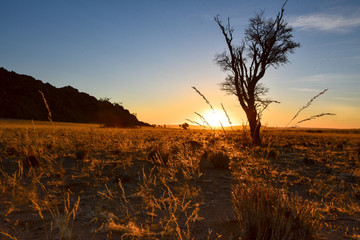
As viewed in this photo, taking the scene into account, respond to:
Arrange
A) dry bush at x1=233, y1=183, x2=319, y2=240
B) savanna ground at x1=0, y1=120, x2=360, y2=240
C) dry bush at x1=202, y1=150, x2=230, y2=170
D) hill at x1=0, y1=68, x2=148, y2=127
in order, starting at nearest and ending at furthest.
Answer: dry bush at x1=233, y1=183, x2=319, y2=240
savanna ground at x1=0, y1=120, x2=360, y2=240
dry bush at x1=202, y1=150, x2=230, y2=170
hill at x1=0, y1=68, x2=148, y2=127

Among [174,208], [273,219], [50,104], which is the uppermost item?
[50,104]

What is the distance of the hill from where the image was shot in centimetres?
5156

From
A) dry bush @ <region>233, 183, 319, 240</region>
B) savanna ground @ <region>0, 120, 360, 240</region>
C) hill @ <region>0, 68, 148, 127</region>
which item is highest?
hill @ <region>0, 68, 148, 127</region>

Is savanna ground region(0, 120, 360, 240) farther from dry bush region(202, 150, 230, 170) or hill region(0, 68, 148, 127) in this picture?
hill region(0, 68, 148, 127)

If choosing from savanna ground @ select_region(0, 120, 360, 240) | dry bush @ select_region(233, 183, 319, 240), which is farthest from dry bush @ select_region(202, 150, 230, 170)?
dry bush @ select_region(233, 183, 319, 240)

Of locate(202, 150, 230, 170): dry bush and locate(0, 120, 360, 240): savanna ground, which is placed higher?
locate(202, 150, 230, 170): dry bush

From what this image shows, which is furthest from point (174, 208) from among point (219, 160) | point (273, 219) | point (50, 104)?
point (50, 104)

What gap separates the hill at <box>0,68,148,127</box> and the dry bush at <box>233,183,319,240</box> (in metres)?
39.1

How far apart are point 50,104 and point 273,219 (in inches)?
Answer: 2843

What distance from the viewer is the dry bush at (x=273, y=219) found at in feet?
7.10

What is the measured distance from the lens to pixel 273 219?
2.20m

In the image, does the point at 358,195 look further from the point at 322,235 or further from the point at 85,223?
the point at 85,223

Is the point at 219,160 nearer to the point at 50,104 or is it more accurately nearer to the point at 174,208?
the point at 174,208

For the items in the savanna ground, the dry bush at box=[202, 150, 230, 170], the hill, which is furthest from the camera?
the hill
